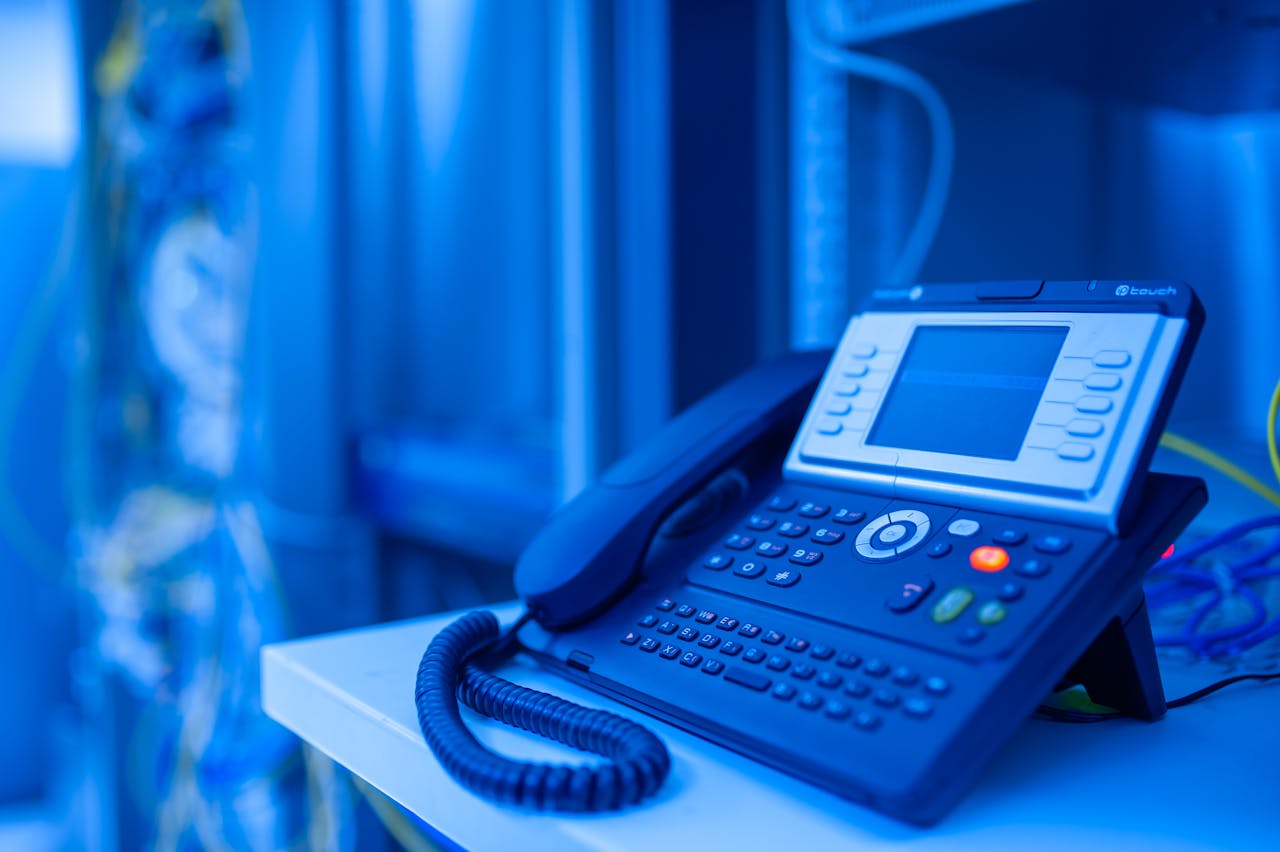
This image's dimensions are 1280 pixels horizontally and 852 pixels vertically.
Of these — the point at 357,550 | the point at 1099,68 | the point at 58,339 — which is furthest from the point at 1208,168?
the point at 58,339

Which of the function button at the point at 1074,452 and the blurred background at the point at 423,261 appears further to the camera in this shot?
the blurred background at the point at 423,261

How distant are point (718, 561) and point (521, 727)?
0.12 meters

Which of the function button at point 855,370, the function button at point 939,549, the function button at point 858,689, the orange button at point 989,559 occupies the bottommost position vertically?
the function button at point 858,689

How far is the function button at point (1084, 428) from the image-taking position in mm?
414

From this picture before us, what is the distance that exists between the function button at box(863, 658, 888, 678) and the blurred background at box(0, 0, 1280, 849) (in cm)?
28

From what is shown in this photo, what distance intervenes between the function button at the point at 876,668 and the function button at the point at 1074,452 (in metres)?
0.11

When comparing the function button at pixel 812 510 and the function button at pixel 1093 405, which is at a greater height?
the function button at pixel 1093 405

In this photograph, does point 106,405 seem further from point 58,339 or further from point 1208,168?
point 1208,168

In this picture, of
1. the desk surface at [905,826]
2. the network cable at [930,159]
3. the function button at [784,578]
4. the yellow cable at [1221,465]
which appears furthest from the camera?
the network cable at [930,159]

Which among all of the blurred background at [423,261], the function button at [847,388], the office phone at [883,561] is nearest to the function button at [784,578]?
the office phone at [883,561]

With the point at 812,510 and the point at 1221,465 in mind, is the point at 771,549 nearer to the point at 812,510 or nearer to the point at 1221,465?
the point at 812,510

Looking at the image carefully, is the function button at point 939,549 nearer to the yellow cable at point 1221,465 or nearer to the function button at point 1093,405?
the function button at point 1093,405

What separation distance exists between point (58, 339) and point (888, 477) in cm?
239

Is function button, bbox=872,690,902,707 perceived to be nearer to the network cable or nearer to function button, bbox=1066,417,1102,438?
function button, bbox=1066,417,1102,438
